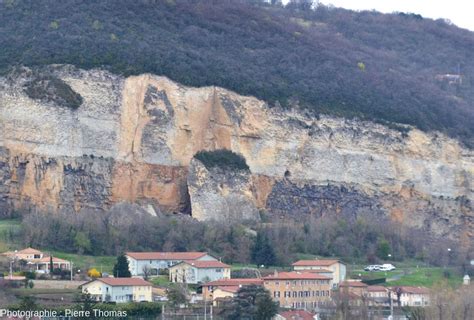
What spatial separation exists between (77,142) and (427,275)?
15523 millimetres

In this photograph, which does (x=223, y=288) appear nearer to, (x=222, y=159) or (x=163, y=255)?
(x=163, y=255)

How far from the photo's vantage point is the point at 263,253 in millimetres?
92750

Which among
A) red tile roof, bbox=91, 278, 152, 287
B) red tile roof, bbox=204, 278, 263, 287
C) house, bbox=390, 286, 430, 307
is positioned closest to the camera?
red tile roof, bbox=91, 278, 152, 287

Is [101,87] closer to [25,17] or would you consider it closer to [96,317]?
[25,17]

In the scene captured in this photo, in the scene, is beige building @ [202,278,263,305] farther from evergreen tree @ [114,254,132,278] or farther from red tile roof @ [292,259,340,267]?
red tile roof @ [292,259,340,267]

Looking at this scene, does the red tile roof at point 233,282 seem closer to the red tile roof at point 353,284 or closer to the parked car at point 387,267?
the red tile roof at point 353,284

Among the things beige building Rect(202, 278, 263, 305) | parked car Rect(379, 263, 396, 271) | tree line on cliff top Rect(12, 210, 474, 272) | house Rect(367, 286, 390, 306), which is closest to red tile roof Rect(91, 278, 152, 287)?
beige building Rect(202, 278, 263, 305)

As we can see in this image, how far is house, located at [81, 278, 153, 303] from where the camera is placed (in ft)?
267

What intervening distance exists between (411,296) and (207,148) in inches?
715

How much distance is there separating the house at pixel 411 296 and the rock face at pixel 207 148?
44.8 ft

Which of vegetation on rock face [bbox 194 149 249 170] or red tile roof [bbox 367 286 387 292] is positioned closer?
red tile roof [bbox 367 286 387 292]

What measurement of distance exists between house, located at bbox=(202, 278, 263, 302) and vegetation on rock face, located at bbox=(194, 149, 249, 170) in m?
15.3

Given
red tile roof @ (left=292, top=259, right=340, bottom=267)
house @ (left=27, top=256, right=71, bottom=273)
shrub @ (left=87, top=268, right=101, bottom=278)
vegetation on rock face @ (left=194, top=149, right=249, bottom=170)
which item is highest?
vegetation on rock face @ (left=194, top=149, right=249, bottom=170)

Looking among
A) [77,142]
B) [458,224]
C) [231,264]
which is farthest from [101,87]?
[458,224]
